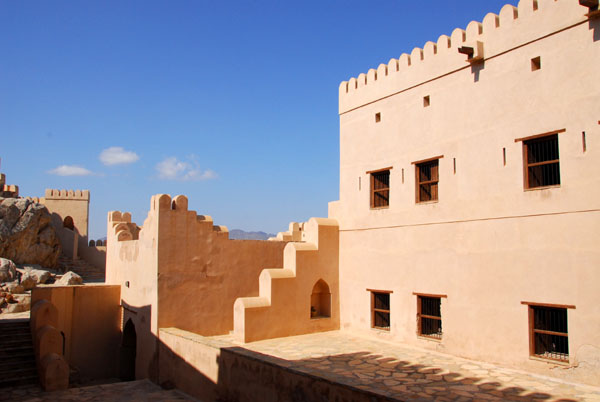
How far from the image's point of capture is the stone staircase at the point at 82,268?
95.6 feet

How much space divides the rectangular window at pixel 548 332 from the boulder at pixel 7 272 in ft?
69.7

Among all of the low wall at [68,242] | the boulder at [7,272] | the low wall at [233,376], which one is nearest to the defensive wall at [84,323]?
the low wall at [233,376]

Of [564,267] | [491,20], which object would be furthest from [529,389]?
[491,20]

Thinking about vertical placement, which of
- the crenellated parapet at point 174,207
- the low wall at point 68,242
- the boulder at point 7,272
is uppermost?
the crenellated parapet at point 174,207

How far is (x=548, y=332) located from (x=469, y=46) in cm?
594

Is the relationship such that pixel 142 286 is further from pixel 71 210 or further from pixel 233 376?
pixel 71 210

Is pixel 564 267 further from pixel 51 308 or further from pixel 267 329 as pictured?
pixel 51 308

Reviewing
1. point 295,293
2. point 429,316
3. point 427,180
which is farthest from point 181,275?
point 427,180

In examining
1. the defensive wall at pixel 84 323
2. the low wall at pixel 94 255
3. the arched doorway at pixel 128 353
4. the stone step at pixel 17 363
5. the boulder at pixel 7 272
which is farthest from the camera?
the low wall at pixel 94 255

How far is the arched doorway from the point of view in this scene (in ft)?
47.1

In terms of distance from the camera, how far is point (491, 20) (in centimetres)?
1019

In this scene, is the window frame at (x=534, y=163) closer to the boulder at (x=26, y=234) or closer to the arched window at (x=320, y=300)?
the arched window at (x=320, y=300)

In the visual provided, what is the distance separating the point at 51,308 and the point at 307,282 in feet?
21.8

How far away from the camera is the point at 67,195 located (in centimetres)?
3625
